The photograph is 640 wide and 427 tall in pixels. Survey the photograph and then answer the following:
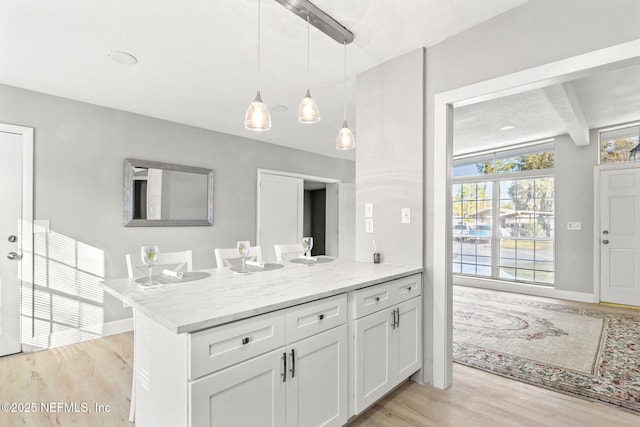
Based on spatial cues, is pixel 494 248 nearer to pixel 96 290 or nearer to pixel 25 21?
pixel 96 290

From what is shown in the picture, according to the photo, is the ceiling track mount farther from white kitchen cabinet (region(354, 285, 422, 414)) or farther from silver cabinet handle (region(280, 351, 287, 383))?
silver cabinet handle (region(280, 351, 287, 383))

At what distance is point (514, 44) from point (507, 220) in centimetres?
428

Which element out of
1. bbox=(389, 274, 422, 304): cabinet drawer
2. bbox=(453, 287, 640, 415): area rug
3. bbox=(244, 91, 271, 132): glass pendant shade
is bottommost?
bbox=(453, 287, 640, 415): area rug

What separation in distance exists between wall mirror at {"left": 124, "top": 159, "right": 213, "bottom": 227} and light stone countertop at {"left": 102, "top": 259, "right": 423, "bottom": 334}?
6.97 feet

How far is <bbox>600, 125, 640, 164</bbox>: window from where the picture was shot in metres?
4.58

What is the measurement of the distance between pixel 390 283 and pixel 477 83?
5.09ft

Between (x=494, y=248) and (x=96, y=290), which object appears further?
(x=494, y=248)

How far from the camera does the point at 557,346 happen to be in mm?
3061

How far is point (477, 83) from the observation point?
7.34 ft

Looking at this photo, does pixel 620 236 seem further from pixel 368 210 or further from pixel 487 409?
pixel 368 210

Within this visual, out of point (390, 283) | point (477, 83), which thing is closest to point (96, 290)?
point (390, 283)

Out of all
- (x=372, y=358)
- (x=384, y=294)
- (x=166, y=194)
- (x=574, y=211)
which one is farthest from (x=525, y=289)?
(x=166, y=194)

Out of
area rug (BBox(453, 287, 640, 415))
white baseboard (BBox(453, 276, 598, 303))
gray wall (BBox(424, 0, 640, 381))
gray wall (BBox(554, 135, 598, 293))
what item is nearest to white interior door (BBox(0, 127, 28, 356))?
gray wall (BBox(424, 0, 640, 381))

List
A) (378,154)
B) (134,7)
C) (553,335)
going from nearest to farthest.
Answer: (134,7) → (378,154) → (553,335)
